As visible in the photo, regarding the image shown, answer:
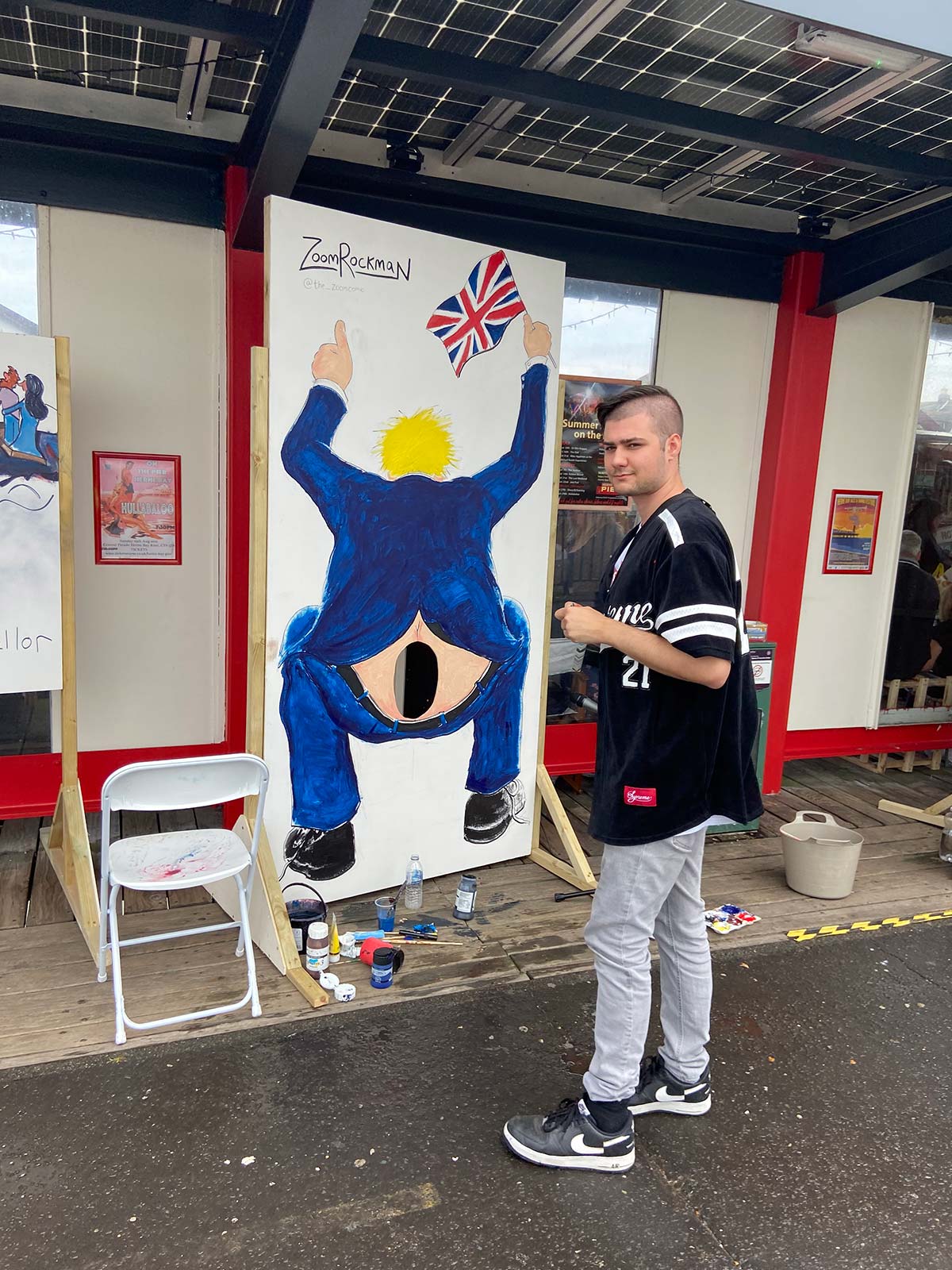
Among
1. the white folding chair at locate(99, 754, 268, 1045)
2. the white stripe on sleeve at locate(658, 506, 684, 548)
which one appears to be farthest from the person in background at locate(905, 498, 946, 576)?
the white folding chair at locate(99, 754, 268, 1045)

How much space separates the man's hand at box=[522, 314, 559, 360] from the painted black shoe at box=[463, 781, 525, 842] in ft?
6.85

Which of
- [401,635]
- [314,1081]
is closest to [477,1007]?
[314,1081]

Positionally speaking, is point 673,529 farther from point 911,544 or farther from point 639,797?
point 911,544

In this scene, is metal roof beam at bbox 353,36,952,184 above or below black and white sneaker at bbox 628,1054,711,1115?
above

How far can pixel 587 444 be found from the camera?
17.9 feet

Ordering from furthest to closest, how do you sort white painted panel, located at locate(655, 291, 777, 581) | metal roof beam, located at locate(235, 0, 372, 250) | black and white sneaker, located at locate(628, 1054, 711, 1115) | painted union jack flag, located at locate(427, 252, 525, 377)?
1. white painted panel, located at locate(655, 291, 777, 581)
2. painted union jack flag, located at locate(427, 252, 525, 377)
3. metal roof beam, located at locate(235, 0, 372, 250)
4. black and white sneaker, located at locate(628, 1054, 711, 1115)

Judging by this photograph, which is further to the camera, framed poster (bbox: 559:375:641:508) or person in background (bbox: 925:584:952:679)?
person in background (bbox: 925:584:952:679)

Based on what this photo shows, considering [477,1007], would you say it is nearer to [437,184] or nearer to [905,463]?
[437,184]

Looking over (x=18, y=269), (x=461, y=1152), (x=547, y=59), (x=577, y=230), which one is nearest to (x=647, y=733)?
(x=461, y=1152)

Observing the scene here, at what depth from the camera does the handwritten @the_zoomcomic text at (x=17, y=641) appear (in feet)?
12.1

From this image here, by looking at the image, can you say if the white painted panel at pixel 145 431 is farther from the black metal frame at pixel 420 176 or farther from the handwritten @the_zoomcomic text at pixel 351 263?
the handwritten @the_zoomcomic text at pixel 351 263

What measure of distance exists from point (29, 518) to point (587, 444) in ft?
10.4

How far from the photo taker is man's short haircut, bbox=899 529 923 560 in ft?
20.6

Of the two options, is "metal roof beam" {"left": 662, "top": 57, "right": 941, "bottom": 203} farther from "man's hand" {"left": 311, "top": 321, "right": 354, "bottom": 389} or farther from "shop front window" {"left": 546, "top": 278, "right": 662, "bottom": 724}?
"man's hand" {"left": 311, "top": 321, "right": 354, "bottom": 389}
